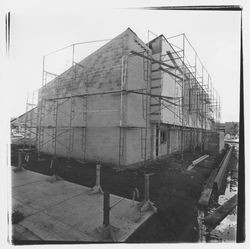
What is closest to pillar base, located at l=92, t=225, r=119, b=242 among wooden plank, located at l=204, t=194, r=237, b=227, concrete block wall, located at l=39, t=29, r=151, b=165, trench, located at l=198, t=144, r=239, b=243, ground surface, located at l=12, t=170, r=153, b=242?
ground surface, located at l=12, t=170, r=153, b=242

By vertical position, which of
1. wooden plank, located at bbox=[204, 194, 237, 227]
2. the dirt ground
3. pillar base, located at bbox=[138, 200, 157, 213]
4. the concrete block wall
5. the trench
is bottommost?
the trench

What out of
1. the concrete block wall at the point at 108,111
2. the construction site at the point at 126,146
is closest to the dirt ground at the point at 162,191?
the construction site at the point at 126,146

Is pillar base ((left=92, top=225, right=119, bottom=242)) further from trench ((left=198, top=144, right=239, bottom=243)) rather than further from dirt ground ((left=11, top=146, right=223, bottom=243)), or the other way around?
trench ((left=198, top=144, right=239, bottom=243))

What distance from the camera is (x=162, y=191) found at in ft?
17.1

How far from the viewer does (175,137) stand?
1321cm

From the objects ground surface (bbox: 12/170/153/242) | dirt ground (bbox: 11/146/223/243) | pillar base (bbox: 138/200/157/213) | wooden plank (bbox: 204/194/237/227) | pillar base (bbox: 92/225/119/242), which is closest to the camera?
pillar base (bbox: 92/225/119/242)

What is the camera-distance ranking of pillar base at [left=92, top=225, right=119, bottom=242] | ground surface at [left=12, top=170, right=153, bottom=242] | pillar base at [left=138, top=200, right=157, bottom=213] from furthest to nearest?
pillar base at [left=138, top=200, right=157, bottom=213] → ground surface at [left=12, top=170, right=153, bottom=242] → pillar base at [left=92, top=225, right=119, bottom=242]

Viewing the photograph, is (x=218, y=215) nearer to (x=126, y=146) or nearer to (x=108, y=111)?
(x=126, y=146)

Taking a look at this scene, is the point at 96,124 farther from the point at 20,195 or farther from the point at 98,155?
the point at 20,195

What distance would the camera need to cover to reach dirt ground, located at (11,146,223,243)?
3.17 metres

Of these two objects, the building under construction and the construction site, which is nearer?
the construction site

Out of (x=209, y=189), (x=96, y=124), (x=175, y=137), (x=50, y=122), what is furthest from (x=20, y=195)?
(x=175, y=137)

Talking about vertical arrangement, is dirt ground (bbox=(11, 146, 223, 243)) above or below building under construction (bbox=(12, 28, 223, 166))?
below

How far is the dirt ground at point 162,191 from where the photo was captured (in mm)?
3166
